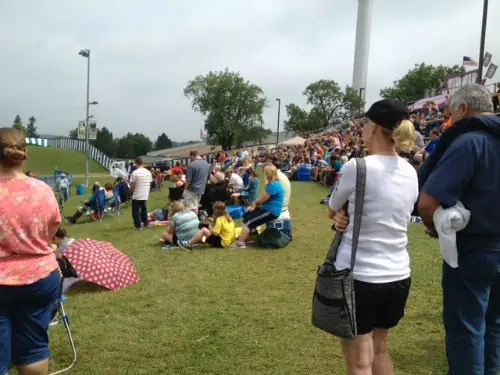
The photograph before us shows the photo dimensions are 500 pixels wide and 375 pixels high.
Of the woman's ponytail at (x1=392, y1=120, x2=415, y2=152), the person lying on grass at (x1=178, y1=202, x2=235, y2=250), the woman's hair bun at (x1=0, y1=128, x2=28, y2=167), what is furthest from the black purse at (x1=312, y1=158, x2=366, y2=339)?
the person lying on grass at (x1=178, y1=202, x2=235, y2=250)

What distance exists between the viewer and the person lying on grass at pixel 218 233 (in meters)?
7.63

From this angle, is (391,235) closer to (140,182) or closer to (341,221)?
(341,221)

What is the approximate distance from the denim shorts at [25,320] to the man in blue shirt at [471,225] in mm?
2130

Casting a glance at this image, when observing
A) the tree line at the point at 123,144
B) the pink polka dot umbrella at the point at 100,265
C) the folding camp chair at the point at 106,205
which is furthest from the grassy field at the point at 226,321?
the tree line at the point at 123,144

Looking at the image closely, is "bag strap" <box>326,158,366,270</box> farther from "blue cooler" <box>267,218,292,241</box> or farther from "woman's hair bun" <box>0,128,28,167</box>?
"blue cooler" <box>267,218,292,241</box>

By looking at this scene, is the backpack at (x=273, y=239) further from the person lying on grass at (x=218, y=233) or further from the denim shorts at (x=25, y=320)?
the denim shorts at (x=25, y=320)

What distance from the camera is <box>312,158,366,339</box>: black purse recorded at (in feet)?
6.64

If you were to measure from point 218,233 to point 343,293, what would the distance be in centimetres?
572

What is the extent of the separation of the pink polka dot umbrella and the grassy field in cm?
17

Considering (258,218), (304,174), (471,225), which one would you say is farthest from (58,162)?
(471,225)

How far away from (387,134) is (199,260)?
5055 millimetres

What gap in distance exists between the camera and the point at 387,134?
2152 mm

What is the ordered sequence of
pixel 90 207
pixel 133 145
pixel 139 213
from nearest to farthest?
pixel 139 213
pixel 90 207
pixel 133 145

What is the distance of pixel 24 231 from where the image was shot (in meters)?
2.32
